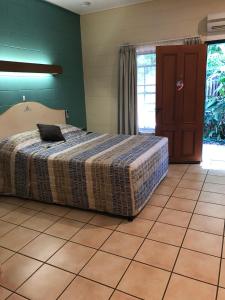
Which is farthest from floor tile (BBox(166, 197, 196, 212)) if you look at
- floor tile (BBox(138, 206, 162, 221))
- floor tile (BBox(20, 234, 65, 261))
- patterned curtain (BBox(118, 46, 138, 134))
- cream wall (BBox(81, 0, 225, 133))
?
cream wall (BBox(81, 0, 225, 133))

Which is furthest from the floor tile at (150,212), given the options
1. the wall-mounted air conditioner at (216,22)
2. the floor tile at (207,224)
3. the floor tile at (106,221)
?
the wall-mounted air conditioner at (216,22)

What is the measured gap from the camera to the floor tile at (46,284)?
1.71 metres

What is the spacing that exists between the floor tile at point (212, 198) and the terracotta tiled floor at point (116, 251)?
1 centimetres

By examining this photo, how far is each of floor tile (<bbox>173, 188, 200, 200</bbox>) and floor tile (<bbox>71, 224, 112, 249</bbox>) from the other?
1150 mm

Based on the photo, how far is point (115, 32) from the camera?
4750mm

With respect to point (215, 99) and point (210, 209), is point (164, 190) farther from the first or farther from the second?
point (215, 99)

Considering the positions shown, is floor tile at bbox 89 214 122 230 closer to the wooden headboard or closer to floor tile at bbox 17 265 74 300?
floor tile at bbox 17 265 74 300

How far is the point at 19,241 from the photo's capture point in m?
2.32

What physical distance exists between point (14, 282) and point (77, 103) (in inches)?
150

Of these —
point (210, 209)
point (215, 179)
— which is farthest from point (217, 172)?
point (210, 209)

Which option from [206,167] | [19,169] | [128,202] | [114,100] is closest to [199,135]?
[206,167]

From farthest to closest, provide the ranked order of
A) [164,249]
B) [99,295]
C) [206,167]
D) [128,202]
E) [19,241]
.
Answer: [206,167], [128,202], [19,241], [164,249], [99,295]

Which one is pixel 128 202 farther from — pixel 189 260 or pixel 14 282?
pixel 14 282

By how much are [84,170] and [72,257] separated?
2.98ft
